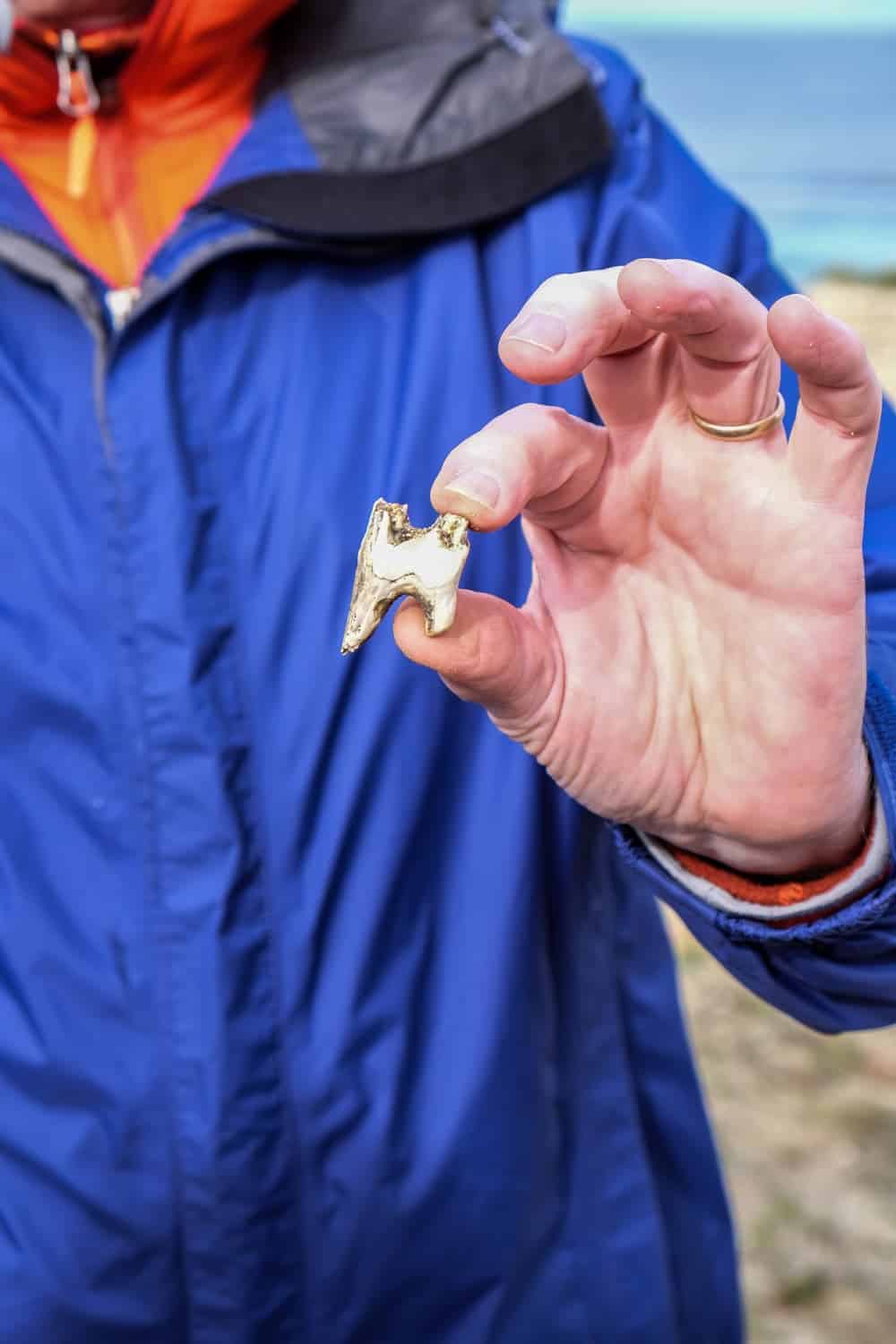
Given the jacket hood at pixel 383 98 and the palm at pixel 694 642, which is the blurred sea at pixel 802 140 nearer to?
the jacket hood at pixel 383 98

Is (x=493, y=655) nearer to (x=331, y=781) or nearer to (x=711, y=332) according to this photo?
(x=711, y=332)

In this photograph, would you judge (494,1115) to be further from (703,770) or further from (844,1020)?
(703,770)

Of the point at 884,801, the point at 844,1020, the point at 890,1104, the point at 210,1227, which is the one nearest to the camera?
the point at 884,801

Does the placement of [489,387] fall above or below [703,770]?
above

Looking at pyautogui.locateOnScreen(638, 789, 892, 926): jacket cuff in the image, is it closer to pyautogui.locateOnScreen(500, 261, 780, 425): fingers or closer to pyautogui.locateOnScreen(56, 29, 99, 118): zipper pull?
pyautogui.locateOnScreen(500, 261, 780, 425): fingers

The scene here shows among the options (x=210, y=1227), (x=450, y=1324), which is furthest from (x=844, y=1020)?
(x=210, y=1227)

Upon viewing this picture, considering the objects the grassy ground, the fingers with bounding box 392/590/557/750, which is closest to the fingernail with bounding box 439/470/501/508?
the fingers with bounding box 392/590/557/750

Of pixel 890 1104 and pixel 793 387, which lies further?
pixel 890 1104

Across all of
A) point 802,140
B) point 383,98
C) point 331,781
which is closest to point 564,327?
point 331,781
